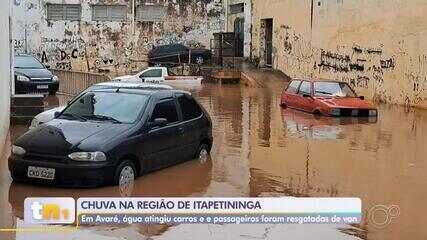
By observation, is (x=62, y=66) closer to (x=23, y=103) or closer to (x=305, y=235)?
(x=23, y=103)

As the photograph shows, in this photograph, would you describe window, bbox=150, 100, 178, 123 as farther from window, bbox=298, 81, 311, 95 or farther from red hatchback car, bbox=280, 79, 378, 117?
window, bbox=298, 81, 311, 95

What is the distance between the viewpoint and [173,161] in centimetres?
1095

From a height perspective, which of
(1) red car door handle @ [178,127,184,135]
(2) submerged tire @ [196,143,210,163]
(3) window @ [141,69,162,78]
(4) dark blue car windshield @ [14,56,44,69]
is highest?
(4) dark blue car windshield @ [14,56,44,69]

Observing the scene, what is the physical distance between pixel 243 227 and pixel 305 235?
0.78 m

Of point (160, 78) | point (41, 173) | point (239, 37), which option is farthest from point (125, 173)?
point (239, 37)

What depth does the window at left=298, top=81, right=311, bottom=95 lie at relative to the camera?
70.3 feet

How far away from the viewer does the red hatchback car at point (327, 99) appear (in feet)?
65.5

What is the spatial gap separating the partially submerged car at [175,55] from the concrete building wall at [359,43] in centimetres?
601

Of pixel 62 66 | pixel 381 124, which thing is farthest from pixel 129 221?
pixel 62 66

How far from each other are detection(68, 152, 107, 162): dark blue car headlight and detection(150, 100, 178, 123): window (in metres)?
1.60

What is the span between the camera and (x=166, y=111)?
10883mm

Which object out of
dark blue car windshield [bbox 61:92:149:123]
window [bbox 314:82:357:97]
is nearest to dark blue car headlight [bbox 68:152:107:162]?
dark blue car windshield [bbox 61:92:149:123]

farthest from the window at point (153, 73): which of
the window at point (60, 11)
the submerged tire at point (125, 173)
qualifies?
the submerged tire at point (125, 173)

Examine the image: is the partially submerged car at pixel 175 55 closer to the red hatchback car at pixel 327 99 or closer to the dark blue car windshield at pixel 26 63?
the dark blue car windshield at pixel 26 63
